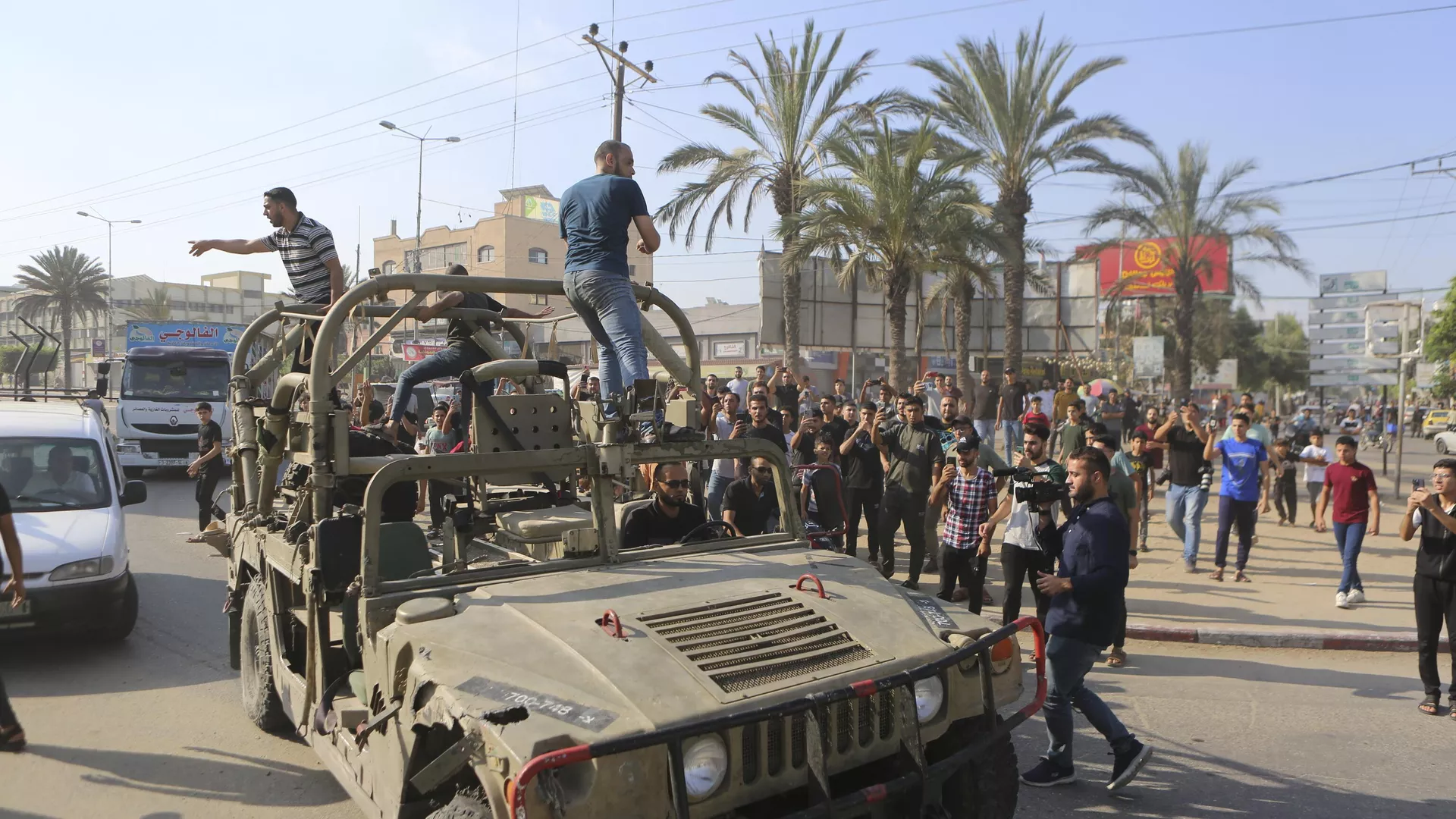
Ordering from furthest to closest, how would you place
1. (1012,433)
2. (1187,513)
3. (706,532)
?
(1012,433) → (1187,513) → (706,532)

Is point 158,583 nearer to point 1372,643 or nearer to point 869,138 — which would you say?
point 1372,643

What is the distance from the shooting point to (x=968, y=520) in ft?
26.5

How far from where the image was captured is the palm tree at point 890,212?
60.7 ft

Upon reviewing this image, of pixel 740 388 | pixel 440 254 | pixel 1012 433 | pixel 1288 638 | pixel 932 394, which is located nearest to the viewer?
pixel 1288 638

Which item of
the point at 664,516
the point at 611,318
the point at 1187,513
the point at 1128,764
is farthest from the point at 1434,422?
the point at 611,318

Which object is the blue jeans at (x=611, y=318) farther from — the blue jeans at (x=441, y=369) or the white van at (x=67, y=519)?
the white van at (x=67, y=519)

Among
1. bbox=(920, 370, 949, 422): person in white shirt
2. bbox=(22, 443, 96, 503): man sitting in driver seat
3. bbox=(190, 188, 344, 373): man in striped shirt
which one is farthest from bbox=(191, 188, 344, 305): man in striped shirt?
bbox=(920, 370, 949, 422): person in white shirt

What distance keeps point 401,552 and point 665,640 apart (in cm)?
137

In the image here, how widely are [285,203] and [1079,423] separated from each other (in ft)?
30.7

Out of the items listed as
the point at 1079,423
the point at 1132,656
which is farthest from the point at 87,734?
the point at 1079,423

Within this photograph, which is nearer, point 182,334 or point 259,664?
point 259,664

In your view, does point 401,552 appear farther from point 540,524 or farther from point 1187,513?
point 1187,513

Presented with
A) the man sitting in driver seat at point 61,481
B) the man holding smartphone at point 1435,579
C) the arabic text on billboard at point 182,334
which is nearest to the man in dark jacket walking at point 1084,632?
the man holding smartphone at point 1435,579

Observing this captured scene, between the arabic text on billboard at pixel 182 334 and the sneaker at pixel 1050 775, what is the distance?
64.6 feet
